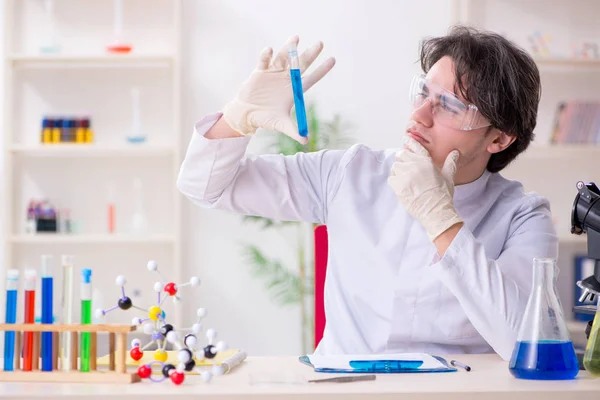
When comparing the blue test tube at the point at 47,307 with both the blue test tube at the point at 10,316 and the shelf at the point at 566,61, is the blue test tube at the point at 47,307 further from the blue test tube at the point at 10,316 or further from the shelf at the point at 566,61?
the shelf at the point at 566,61

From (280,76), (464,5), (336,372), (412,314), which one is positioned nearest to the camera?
(336,372)

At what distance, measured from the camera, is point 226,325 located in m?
4.06

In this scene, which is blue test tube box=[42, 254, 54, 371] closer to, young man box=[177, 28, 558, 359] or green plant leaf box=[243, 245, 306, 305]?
young man box=[177, 28, 558, 359]

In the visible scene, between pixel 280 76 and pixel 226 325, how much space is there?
2.72 m

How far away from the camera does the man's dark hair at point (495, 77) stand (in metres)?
1.71

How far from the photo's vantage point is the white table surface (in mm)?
1053

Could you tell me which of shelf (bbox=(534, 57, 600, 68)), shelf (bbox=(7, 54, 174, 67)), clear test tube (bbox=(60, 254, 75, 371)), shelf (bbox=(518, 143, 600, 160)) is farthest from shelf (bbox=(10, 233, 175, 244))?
clear test tube (bbox=(60, 254, 75, 371))

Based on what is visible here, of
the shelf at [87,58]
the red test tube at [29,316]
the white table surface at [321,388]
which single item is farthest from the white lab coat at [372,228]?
the shelf at [87,58]

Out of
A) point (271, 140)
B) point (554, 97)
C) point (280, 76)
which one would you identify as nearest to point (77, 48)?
point (271, 140)

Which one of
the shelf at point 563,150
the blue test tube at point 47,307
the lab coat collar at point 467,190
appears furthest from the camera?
the shelf at point 563,150

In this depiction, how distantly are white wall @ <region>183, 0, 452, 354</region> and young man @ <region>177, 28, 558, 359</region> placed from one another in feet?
7.05

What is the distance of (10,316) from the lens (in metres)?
1.17

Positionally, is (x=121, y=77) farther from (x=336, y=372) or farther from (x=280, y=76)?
(x=336, y=372)

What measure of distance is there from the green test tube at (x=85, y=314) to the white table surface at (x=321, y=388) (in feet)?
0.15
